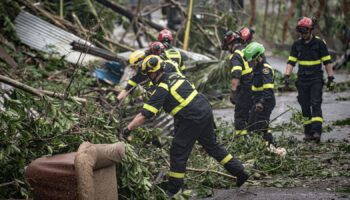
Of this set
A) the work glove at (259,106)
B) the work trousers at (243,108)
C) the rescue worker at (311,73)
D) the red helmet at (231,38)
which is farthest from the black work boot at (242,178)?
the red helmet at (231,38)

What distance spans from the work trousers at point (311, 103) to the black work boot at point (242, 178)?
2401 millimetres

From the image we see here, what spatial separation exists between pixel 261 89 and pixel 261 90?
2 centimetres

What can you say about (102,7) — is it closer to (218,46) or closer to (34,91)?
(218,46)

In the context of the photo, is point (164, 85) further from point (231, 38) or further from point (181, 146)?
point (231, 38)

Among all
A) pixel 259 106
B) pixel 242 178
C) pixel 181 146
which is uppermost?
pixel 259 106

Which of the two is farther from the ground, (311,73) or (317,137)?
(311,73)

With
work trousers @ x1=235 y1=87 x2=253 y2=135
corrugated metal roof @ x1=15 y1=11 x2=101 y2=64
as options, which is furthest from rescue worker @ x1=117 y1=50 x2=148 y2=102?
corrugated metal roof @ x1=15 y1=11 x2=101 y2=64

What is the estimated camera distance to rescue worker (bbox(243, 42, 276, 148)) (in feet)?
29.1

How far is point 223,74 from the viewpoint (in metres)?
13.3

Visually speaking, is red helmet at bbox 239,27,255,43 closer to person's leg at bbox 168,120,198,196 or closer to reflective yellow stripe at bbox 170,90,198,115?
reflective yellow stripe at bbox 170,90,198,115

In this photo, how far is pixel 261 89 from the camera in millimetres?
9281

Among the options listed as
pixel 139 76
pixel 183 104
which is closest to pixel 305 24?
pixel 139 76

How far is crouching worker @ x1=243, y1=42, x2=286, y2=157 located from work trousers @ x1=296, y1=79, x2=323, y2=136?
28.6 inches

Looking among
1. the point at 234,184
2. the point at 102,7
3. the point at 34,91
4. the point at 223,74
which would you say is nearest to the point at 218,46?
the point at 223,74
